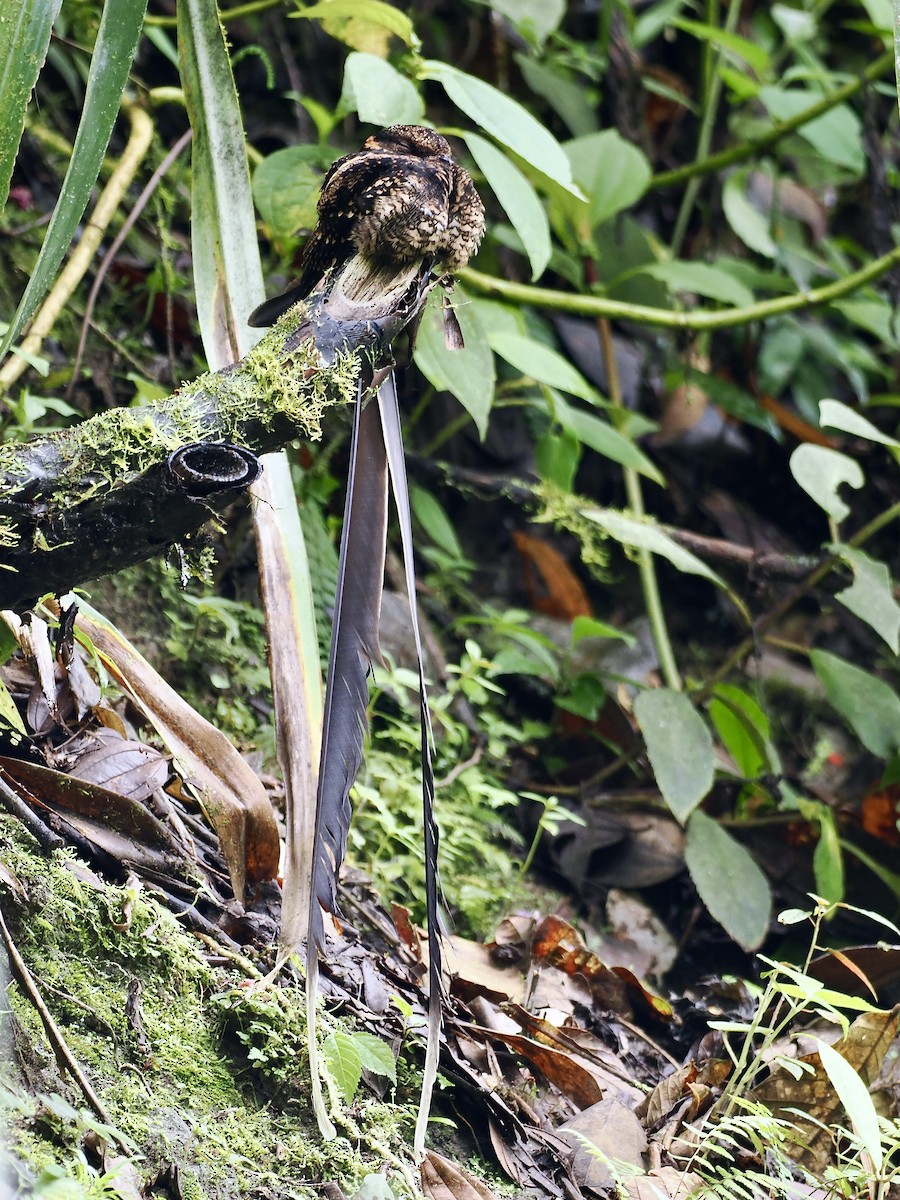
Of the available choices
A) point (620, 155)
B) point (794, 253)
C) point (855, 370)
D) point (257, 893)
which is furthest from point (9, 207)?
point (855, 370)

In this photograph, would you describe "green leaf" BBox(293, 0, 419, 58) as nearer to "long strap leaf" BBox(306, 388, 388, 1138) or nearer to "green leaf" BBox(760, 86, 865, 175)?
"long strap leaf" BBox(306, 388, 388, 1138)

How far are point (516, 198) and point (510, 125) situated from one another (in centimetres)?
14

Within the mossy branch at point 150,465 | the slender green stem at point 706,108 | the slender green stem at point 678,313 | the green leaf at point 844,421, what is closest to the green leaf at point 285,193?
the slender green stem at point 678,313

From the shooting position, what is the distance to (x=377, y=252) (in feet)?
3.70

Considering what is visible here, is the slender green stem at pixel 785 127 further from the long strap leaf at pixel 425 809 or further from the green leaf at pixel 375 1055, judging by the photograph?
the green leaf at pixel 375 1055

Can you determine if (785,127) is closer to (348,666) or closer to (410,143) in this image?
(410,143)

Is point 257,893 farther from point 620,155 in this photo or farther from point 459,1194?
point 620,155

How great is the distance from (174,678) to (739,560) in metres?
1.21

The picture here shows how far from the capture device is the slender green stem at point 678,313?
2188 millimetres

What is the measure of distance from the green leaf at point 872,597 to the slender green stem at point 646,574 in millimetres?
368

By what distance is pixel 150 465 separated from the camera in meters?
0.97

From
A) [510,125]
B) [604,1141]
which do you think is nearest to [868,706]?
[604,1141]

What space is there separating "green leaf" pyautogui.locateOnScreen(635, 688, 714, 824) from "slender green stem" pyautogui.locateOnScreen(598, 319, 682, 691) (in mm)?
116

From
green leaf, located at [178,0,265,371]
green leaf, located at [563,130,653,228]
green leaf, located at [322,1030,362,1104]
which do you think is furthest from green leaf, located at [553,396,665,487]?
green leaf, located at [322,1030,362,1104]
